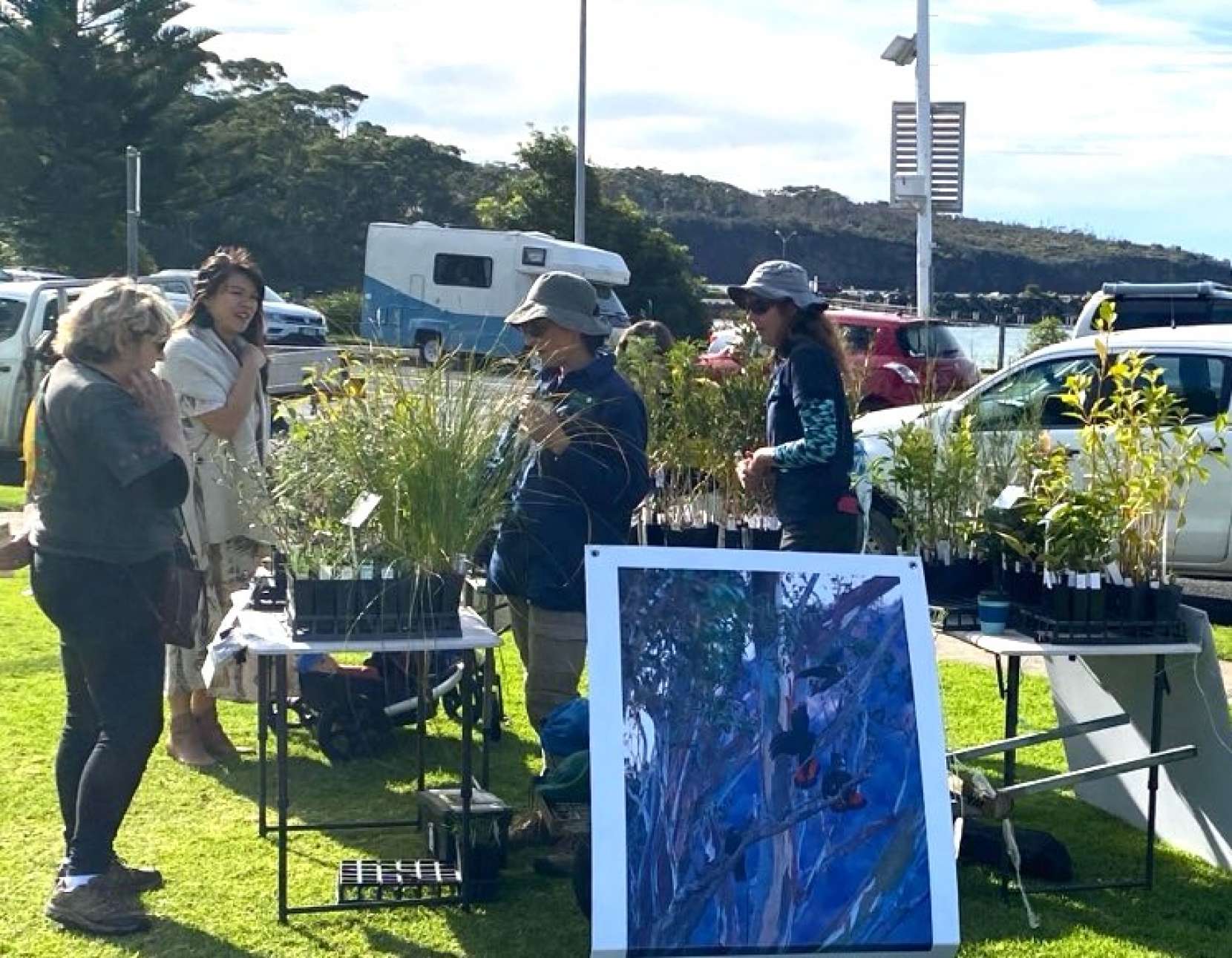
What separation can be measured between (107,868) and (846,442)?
2.35 meters

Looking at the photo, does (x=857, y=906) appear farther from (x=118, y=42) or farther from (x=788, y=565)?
(x=118, y=42)

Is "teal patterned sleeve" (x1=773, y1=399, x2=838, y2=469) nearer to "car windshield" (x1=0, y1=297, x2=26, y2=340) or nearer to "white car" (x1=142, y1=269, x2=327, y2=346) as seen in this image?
"car windshield" (x1=0, y1=297, x2=26, y2=340)

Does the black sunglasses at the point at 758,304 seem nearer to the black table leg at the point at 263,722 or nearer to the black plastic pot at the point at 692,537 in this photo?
the black plastic pot at the point at 692,537

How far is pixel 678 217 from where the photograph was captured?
68438mm

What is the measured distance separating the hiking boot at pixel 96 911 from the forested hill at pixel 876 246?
5563 cm

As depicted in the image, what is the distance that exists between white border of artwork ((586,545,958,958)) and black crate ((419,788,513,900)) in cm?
128

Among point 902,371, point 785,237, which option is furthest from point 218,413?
point 785,237

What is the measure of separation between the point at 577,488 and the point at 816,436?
2.34 feet

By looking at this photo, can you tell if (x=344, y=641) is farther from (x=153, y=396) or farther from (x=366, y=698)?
(x=366, y=698)

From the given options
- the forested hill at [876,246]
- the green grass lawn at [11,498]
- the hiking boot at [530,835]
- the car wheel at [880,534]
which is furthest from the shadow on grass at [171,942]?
the forested hill at [876,246]

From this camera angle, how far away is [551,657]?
4.74 m

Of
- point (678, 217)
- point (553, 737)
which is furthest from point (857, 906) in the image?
point (678, 217)

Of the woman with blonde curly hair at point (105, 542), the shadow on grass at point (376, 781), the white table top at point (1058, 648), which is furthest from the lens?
the shadow on grass at point (376, 781)

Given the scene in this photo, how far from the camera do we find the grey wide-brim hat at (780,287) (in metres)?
4.82
